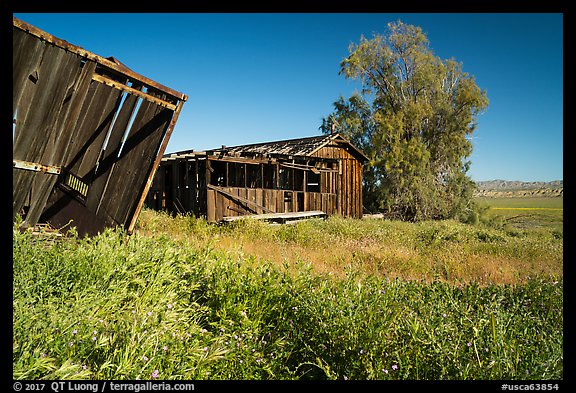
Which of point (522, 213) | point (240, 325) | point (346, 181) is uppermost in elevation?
point (346, 181)

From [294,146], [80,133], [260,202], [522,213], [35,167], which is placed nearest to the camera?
[35,167]

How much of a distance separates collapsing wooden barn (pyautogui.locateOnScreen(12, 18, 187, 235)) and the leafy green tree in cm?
2213

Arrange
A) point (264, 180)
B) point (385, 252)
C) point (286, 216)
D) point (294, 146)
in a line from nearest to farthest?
1. point (385, 252)
2. point (286, 216)
3. point (264, 180)
4. point (294, 146)

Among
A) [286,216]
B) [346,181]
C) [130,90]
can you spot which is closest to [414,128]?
[346,181]

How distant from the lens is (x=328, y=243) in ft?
38.6

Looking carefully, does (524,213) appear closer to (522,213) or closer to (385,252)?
(522,213)

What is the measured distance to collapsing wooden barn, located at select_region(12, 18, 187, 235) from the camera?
443cm

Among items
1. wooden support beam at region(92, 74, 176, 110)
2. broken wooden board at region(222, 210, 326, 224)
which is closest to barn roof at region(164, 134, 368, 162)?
broken wooden board at region(222, 210, 326, 224)

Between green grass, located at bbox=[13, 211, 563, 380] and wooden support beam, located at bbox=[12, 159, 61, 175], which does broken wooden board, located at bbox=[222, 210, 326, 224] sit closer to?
wooden support beam, located at bbox=[12, 159, 61, 175]

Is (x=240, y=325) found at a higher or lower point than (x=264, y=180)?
lower

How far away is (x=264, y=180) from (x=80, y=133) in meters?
14.3

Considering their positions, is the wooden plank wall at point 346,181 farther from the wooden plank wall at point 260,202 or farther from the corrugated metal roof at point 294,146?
the wooden plank wall at point 260,202

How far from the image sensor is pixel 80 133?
547 centimetres
